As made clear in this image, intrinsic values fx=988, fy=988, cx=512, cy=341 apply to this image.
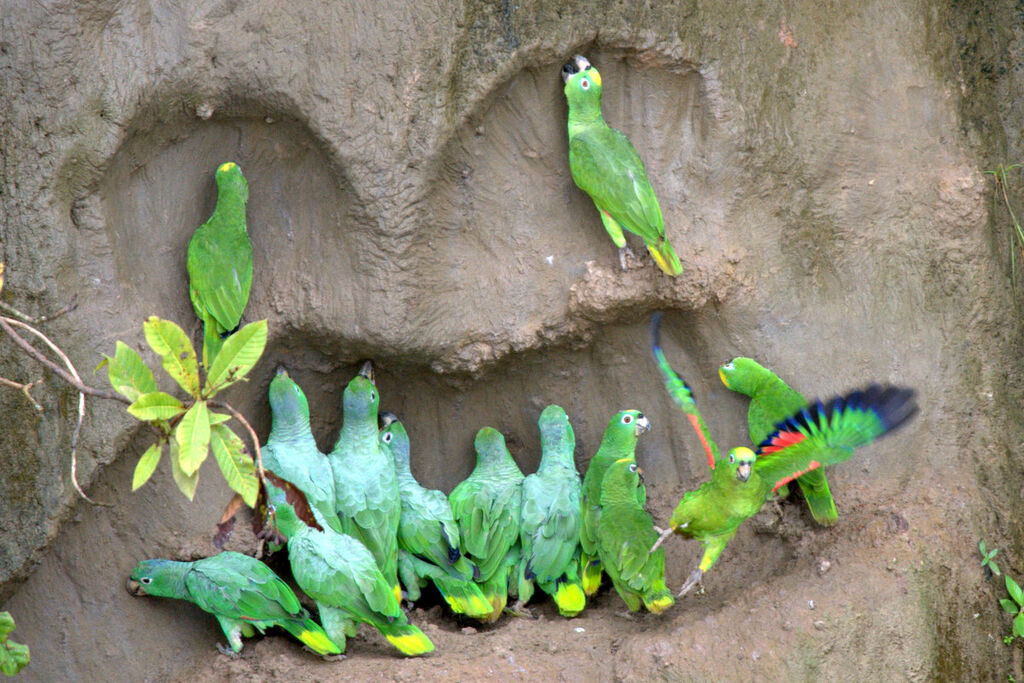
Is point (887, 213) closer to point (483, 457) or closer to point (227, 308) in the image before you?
point (483, 457)

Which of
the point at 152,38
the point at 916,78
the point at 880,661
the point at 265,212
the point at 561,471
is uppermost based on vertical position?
the point at 152,38

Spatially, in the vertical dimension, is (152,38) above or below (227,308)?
above

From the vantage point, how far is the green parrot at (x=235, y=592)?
400 centimetres

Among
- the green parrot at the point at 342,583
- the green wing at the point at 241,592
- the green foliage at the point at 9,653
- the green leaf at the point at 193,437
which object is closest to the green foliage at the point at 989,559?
the green parrot at the point at 342,583

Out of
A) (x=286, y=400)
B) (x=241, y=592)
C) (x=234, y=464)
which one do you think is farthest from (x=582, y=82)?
(x=241, y=592)

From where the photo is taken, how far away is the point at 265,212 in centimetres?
452

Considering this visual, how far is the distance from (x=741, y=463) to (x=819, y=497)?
54cm

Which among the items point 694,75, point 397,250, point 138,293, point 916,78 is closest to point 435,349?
point 397,250

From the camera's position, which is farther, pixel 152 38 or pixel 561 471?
pixel 561 471

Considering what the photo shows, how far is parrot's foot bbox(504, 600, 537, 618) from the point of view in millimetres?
4469

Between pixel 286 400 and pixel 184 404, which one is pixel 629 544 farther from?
pixel 184 404

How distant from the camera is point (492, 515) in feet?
14.7

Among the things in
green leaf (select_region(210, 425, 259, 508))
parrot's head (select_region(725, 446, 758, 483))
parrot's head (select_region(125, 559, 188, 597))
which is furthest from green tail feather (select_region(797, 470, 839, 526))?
parrot's head (select_region(125, 559, 188, 597))

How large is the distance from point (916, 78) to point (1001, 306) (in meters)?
1.11
